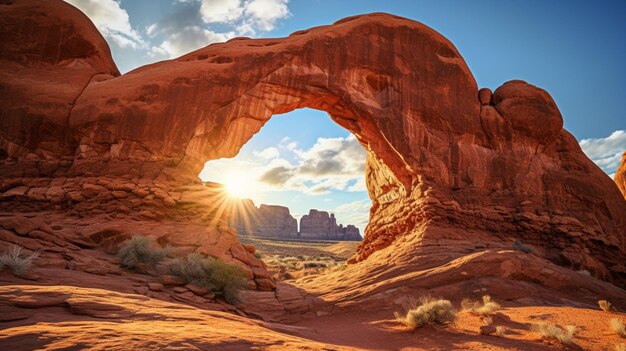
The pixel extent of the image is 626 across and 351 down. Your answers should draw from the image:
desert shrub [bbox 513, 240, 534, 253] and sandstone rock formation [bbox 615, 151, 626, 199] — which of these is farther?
sandstone rock formation [bbox 615, 151, 626, 199]

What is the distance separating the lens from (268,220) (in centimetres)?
11006

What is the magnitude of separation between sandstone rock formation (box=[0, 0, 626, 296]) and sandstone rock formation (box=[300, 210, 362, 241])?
9427 centimetres

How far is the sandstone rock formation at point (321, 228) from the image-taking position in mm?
111000

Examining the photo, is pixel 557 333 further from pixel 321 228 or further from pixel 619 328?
pixel 321 228

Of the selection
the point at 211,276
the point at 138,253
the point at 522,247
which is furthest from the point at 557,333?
the point at 138,253

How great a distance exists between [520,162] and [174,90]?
16.8 m

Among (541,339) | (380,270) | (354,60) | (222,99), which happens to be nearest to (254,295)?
→ (380,270)

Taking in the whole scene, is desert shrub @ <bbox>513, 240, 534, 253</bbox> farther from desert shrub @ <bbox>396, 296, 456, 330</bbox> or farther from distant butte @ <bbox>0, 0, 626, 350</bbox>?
desert shrub @ <bbox>396, 296, 456, 330</bbox>

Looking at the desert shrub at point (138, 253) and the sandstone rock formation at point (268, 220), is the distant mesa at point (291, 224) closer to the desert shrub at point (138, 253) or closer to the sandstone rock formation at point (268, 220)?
the sandstone rock formation at point (268, 220)

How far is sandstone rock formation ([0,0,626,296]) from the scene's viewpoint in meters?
12.0

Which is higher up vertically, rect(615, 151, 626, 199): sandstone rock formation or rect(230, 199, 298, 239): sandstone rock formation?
rect(615, 151, 626, 199): sandstone rock formation

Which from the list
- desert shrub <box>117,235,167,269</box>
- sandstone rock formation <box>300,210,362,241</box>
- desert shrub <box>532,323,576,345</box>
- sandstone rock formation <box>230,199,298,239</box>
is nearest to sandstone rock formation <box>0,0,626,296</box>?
desert shrub <box>117,235,167,269</box>

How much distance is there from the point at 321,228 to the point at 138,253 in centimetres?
10518

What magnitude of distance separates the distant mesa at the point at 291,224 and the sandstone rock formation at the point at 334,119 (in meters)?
91.5
